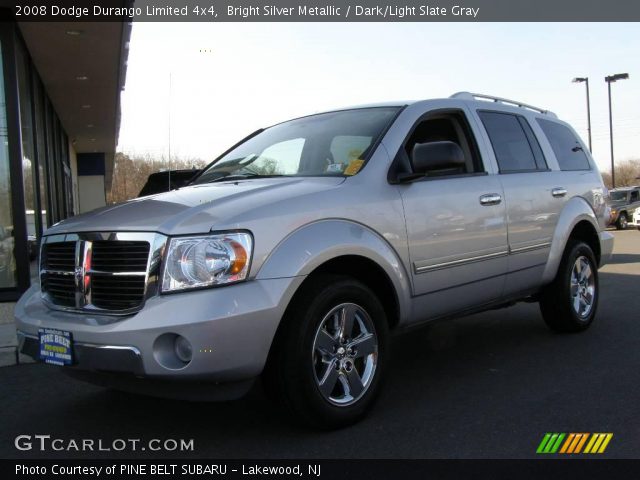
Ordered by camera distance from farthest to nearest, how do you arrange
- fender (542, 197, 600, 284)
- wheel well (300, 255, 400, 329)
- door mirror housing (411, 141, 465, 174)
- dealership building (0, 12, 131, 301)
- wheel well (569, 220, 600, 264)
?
dealership building (0, 12, 131, 301) → wheel well (569, 220, 600, 264) → fender (542, 197, 600, 284) → door mirror housing (411, 141, 465, 174) → wheel well (300, 255, 400, 329)

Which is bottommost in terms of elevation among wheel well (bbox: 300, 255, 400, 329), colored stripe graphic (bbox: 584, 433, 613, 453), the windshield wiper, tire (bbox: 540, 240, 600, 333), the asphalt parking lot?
colored stripe graphic (bbox: 584, 433, 613, 453)

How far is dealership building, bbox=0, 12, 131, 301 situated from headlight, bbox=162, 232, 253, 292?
8.96 feet

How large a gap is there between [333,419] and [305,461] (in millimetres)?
333

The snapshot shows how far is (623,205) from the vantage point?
26.5m

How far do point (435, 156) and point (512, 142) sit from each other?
1.53 m

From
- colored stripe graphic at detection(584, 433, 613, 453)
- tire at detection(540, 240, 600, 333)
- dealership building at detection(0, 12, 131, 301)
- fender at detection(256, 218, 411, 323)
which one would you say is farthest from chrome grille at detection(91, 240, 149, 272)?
tire at detection(540, 240, 600, 333)

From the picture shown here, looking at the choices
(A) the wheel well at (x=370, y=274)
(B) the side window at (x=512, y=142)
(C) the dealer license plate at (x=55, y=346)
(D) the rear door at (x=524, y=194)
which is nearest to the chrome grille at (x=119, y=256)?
(C) the dealer license plate at (x=55, y=346)

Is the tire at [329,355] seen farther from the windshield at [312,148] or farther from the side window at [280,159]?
the side window at [280,159]

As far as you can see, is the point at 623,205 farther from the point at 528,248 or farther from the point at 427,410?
the point at 427,410

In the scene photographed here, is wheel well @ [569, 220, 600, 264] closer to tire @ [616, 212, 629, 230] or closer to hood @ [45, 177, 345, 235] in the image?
hood @ [45, 177, 345, 235]

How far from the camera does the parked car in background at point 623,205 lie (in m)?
25.9

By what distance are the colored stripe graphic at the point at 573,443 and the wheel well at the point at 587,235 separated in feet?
8.83

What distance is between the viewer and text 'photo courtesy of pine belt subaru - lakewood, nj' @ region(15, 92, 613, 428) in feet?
9.90

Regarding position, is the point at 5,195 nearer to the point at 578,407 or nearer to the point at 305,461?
the point at 305,461
